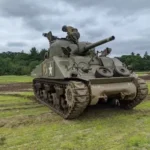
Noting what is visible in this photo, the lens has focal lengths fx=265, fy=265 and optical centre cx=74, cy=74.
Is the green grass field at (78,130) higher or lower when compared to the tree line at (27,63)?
lower

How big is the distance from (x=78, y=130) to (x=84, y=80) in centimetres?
167

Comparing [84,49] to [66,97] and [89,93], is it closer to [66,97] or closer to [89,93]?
[66,97]

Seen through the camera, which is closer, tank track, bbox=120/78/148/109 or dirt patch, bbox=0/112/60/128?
dirt patch, bbox=0/112/60/128

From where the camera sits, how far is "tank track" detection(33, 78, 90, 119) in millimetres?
7691

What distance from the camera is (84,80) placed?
8.07 metres

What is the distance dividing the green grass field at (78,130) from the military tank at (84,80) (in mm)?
496

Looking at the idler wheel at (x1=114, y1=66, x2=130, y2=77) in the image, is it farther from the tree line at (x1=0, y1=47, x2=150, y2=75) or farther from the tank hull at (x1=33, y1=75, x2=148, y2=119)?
the tree line at (x1=0, y1=47, x2=150, y2=75)

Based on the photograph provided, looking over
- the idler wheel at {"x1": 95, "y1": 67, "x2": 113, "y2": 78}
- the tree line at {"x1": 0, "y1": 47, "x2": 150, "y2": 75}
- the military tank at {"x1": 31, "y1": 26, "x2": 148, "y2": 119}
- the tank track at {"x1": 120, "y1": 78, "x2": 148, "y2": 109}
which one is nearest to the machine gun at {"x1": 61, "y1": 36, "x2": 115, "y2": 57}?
the military tank at {"x1": 31, "y1": 26, "x2": 148, "y2": 119}

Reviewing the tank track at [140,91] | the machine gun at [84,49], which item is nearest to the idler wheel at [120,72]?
the tank track at [140,91]

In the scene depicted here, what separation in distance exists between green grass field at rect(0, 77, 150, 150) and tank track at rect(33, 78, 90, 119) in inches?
11.8

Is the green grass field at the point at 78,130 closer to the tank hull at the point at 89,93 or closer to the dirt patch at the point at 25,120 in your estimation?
the dirt patch at the point at 25,120

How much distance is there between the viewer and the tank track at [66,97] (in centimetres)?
769

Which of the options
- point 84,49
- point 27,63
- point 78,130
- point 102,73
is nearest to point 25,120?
point 78,130

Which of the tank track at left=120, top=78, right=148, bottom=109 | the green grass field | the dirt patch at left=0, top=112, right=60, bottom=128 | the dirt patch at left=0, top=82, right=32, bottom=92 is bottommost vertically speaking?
the green grass field
